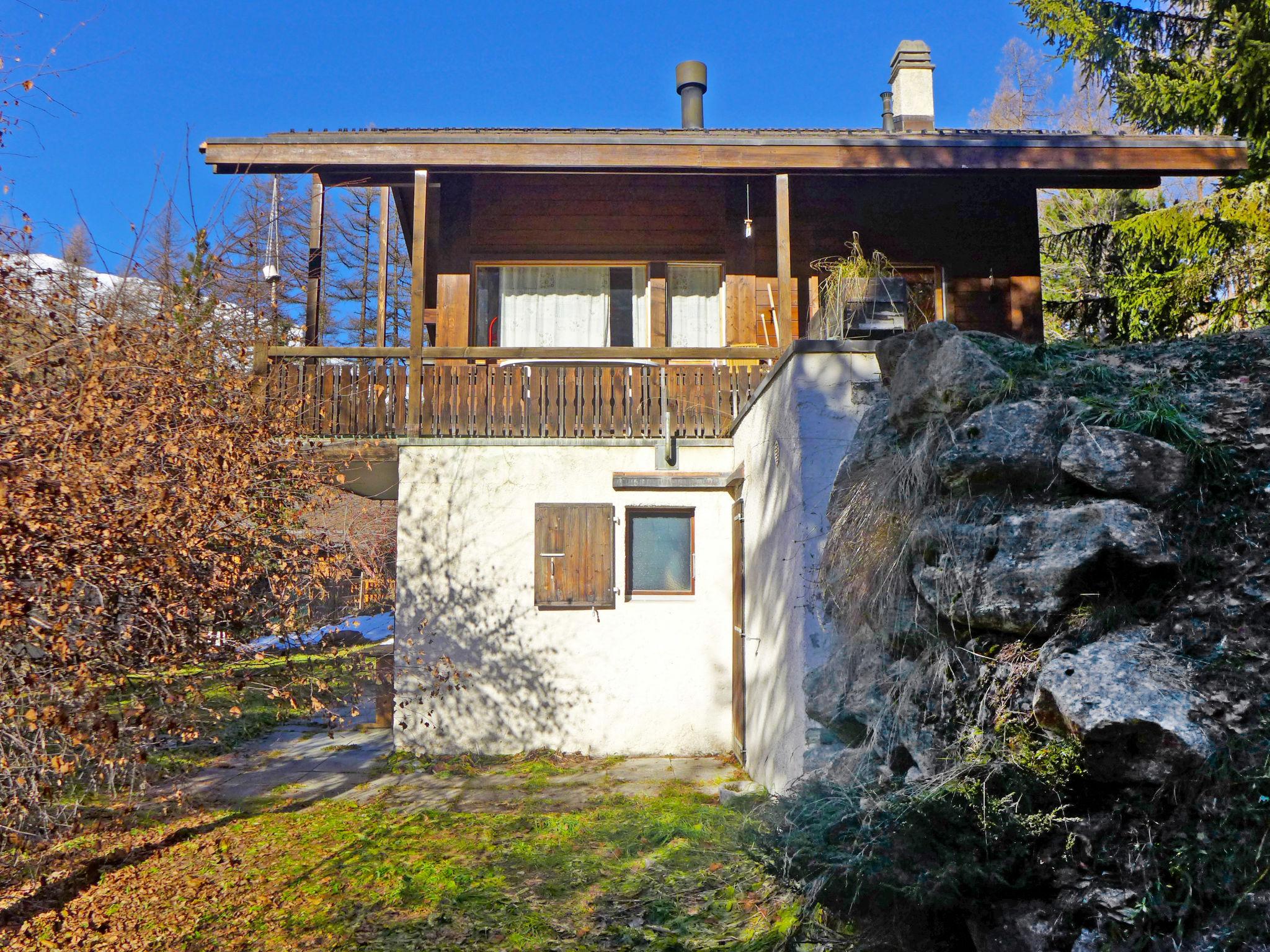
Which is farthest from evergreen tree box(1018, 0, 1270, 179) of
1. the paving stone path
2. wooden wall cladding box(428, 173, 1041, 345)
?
the paving stone path

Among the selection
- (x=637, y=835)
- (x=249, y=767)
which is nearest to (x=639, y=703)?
(x=637, y=835)

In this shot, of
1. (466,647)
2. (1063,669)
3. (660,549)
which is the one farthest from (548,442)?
(1063,669)

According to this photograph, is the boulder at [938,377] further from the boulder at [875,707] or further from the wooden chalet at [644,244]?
the wooden chalet at [644,244]

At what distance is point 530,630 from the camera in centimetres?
838

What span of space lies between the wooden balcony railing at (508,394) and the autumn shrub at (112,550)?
2.33 meters

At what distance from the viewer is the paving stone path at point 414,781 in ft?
22.6

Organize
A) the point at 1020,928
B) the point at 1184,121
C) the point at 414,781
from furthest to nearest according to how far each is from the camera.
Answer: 1. the point at 1184,121
2. the point at 414,781
3. the point at 1020,928

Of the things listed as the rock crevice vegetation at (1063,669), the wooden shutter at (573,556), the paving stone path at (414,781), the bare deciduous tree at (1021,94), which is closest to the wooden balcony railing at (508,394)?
the wooden shutter at (573,556)

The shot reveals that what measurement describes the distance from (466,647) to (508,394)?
98.9 inches

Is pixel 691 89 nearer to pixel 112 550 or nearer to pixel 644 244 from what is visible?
pixel 644 244

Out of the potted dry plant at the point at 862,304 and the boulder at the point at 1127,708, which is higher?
the potted dry plant at the point at 862,304

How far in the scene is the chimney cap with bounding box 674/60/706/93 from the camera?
1202cm

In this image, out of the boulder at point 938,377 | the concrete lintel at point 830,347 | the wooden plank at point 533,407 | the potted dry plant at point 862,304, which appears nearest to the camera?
the boulder at point 938,377

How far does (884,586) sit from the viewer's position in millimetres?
3387
